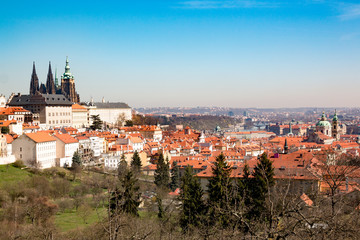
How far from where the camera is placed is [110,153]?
58.0m

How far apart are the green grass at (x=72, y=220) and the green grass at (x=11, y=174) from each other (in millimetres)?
7006

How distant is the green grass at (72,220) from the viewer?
96.6ft

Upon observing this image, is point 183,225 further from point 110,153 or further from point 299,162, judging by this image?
point 110,153

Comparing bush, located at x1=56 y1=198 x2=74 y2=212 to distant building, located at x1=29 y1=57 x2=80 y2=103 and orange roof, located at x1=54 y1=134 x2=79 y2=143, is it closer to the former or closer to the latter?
orange roof, located at x1=54 y1=134 x2=79 y2=143

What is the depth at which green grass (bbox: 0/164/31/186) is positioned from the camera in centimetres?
3777

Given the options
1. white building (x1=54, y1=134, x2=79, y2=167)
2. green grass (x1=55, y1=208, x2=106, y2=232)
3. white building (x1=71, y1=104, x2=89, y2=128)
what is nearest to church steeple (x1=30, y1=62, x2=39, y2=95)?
white building (x1=71, y1=104, x2=89, y2=128)

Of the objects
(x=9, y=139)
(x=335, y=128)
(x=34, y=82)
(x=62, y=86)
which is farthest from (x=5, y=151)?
(x=335, y=128)

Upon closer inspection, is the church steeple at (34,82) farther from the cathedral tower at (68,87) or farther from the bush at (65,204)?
the bush at (65,204)

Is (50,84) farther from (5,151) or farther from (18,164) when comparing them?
(18,164)

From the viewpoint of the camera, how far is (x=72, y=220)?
31.9 meters

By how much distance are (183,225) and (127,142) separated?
128ft

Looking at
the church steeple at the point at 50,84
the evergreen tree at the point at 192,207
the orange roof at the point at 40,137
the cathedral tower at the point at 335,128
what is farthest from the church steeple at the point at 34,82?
the evergreen tree at the point at 192,207

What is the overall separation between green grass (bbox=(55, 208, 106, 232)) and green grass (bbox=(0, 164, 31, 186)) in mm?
7006

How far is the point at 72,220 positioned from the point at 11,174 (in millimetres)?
10921
